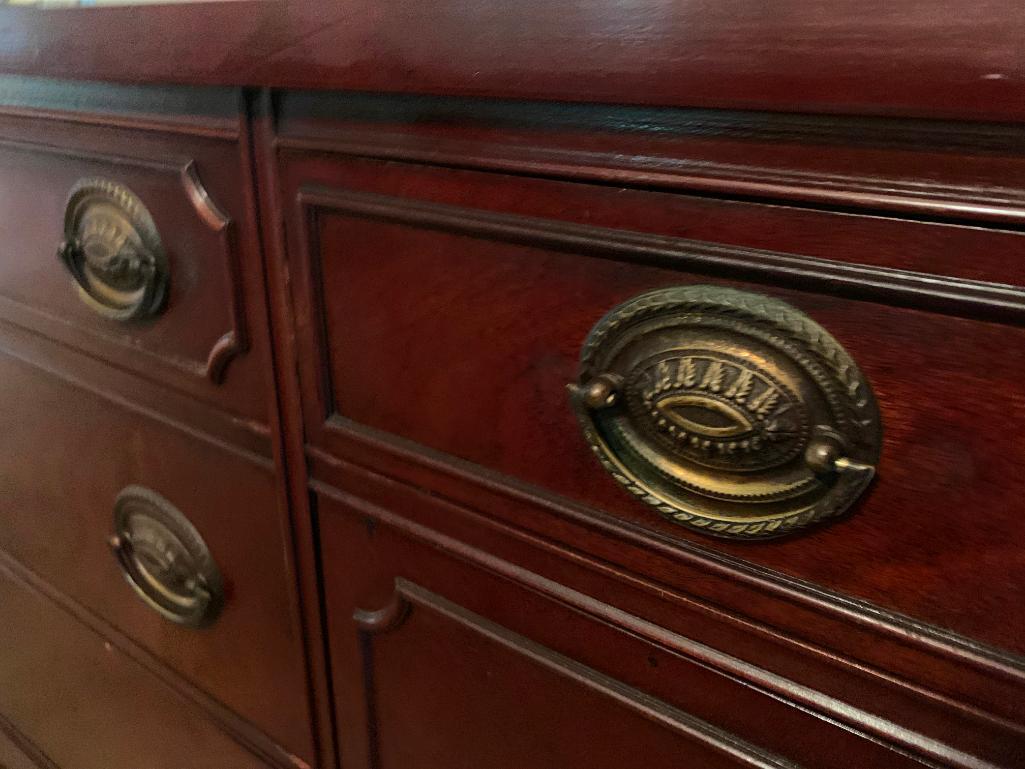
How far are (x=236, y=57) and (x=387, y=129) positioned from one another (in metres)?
0.08

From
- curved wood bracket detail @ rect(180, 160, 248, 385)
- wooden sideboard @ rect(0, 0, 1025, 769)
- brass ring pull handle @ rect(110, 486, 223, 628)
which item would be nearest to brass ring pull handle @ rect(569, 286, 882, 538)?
wooden sideboard @ rect(0, 0, 1025, 769)

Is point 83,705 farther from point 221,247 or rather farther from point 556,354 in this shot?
point 556,354

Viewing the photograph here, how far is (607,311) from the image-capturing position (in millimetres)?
349

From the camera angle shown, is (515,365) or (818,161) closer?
(818,161)

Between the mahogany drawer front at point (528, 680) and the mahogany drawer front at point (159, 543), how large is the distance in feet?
0.18

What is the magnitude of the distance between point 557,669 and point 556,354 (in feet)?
0.62

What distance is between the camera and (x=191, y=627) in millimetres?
650

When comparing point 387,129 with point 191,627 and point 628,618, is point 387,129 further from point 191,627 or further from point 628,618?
point 191,627

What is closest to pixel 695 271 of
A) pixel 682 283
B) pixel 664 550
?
pixel 682 283

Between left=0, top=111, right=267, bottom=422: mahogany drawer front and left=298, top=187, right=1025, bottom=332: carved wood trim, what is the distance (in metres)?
0.11

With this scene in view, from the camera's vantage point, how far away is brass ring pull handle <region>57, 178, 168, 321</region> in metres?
0.51

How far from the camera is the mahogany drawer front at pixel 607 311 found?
0.28m

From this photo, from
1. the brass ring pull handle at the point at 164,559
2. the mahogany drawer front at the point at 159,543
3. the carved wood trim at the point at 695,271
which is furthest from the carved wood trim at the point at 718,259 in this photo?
the brass ring pull handle at the point at 164,559

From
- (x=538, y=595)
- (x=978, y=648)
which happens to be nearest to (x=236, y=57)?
(x=538, y=595)
